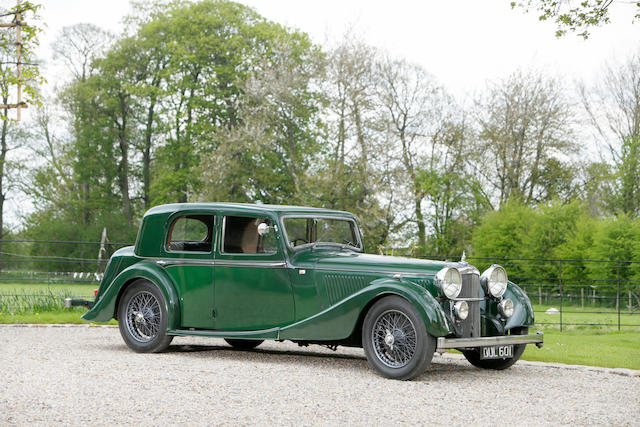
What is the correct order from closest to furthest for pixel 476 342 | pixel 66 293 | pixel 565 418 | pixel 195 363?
pixel 565 418 → pixel 476 342 → pixel 195 363 → pixel 66 293

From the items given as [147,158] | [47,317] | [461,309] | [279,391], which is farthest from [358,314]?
[147,158]

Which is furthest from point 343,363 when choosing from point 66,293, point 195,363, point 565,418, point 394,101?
point 394,101

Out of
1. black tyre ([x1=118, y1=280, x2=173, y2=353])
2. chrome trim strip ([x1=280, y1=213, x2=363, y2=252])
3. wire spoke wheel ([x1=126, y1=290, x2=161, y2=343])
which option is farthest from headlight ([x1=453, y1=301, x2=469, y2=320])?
wire spoke wheel ([x1=126, y1=290, x2=161, y2=343])

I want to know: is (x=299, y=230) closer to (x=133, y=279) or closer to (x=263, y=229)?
(x=263, y=229)

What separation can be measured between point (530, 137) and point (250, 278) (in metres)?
27.2

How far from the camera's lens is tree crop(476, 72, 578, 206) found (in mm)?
33219

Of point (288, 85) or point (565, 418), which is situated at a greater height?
point (288, 85)

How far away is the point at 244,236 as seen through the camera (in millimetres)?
8781

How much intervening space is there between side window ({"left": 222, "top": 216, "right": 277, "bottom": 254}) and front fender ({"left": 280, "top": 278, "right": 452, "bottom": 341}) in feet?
3.60

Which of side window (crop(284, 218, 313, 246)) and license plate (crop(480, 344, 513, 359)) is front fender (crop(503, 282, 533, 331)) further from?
side window (crop(284, 218, 313, 246))

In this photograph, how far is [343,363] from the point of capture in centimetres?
846

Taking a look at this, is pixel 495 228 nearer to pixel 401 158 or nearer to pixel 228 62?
pixel 401 158

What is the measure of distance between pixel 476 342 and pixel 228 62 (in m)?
29.8

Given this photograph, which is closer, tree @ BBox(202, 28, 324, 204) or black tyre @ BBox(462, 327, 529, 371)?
black tyre @ BBox(462, 327, 529, 371)
